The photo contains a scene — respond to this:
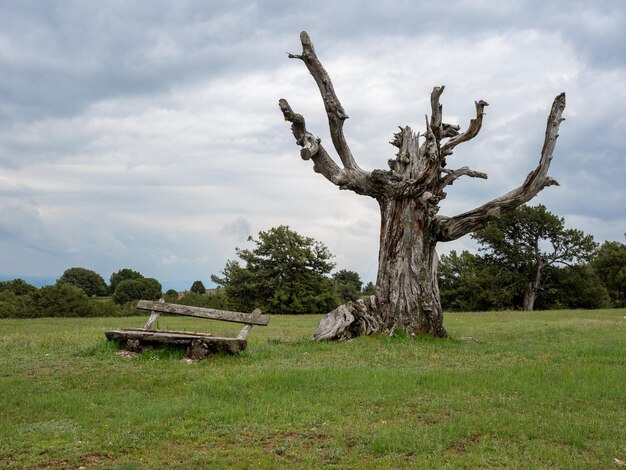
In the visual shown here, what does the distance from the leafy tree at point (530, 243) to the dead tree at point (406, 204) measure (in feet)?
137

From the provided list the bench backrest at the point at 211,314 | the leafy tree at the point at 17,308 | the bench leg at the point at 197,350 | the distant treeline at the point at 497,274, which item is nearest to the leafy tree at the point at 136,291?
the distant treeline at the point at 497,274

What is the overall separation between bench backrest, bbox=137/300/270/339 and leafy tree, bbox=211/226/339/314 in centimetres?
4418

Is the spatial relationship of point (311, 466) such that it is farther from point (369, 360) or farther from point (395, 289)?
point (395, 289)

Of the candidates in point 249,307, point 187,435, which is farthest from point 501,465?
point 249,307

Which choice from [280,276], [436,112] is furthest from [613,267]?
[436,112]

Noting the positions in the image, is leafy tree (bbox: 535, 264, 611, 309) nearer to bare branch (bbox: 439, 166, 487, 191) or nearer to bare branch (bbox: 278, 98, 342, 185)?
bare branch (bbox: 439, 166, 487, 191)

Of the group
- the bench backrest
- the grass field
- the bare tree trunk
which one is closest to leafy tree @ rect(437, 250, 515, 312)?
the bare tree trunk

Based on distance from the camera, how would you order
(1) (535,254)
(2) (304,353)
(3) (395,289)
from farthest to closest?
(1) (535,254) < (3) (395,289) < (2) (304,353)

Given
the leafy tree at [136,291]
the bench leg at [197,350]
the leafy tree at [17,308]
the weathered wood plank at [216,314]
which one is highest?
the leafy tree at [136,291]

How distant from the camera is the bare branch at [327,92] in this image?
20.2m

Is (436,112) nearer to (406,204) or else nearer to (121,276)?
(406,204)

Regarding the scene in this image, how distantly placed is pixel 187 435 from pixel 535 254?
56582 millimetres

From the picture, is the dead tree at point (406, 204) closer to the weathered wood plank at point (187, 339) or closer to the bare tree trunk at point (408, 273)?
the bare tree trunk at point (408, 273)

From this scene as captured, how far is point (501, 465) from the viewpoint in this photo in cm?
745
